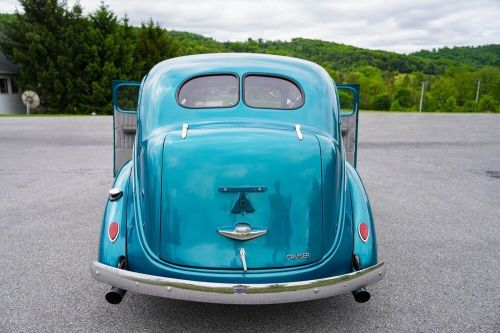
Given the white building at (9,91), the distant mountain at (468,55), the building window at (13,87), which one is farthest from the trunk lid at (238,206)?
the distant mountain at (468,55)

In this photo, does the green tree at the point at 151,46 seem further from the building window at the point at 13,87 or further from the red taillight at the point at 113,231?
the red taillight at the point at 113,231

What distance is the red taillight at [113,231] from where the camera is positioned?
2935 millimetres

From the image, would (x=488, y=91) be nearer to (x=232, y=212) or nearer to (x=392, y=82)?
(x=392, y=82)

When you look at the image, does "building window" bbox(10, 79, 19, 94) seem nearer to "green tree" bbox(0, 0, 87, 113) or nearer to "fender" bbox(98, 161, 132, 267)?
"green tree" bbox(0, 0, 87, 113)

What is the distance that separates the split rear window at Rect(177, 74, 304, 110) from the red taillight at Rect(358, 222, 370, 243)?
3.64ft

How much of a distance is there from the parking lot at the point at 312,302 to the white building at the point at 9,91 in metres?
24.2

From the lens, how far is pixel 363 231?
119 inches

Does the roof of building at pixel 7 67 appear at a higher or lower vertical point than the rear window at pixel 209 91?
higher

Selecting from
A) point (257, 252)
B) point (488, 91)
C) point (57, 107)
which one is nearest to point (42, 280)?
point (257, 252)

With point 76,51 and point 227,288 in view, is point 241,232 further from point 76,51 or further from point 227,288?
point 76,51

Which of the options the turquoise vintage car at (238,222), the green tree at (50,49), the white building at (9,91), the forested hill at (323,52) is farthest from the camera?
the forested hill at (323,52)

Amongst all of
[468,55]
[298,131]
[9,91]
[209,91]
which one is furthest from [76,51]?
[468,55]

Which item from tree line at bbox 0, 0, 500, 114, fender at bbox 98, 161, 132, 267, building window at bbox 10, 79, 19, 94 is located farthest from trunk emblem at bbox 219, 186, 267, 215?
building window at bbox 10, 79, 19, 94

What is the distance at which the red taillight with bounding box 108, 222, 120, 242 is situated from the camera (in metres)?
2.94
